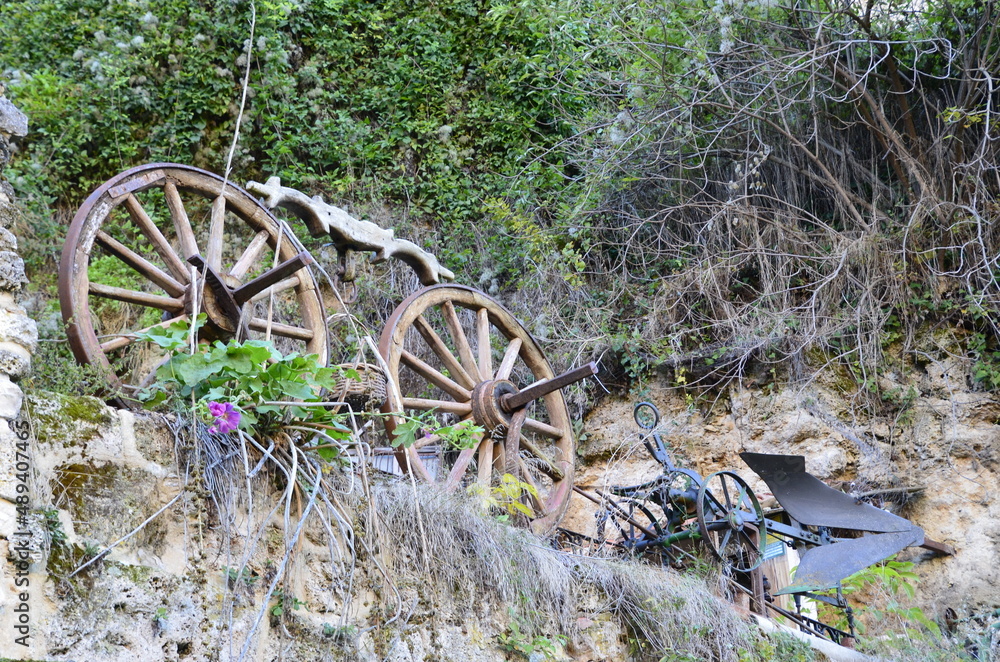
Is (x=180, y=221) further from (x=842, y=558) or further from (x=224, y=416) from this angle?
(x=842, y=558)

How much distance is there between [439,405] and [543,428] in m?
0.74

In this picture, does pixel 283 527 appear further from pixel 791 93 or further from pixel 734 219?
pixel 791 93

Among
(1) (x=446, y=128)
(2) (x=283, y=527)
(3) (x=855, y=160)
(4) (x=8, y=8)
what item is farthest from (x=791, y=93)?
(4) (x=8, y=8)

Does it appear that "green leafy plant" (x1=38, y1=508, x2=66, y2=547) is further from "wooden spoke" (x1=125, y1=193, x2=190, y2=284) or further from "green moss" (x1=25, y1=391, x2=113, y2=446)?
"wooden spoke" (x1=125, y1=193, x2=190, y2=284)

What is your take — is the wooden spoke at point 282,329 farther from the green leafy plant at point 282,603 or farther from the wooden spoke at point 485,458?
the green leafy plant at point 282,603

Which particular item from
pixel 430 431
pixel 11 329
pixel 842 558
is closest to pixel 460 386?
pixel 430 431

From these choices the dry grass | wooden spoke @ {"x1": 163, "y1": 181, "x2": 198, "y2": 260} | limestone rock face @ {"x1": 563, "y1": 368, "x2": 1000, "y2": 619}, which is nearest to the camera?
the dry grass

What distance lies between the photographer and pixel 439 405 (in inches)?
173

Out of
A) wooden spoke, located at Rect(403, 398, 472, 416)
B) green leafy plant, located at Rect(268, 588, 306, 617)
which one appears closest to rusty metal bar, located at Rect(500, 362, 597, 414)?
wooden spoke, located at Rect(403, 398, 472, 416)

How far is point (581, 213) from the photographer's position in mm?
6203

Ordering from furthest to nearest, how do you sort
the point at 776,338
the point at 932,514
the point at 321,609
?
the point at 776,338
the point at 932,514
the point at 321,609

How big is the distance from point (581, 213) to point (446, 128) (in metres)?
1.27

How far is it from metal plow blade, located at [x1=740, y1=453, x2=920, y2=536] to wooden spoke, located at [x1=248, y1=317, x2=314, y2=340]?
2.22 meters

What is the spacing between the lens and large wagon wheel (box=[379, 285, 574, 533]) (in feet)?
14.1
